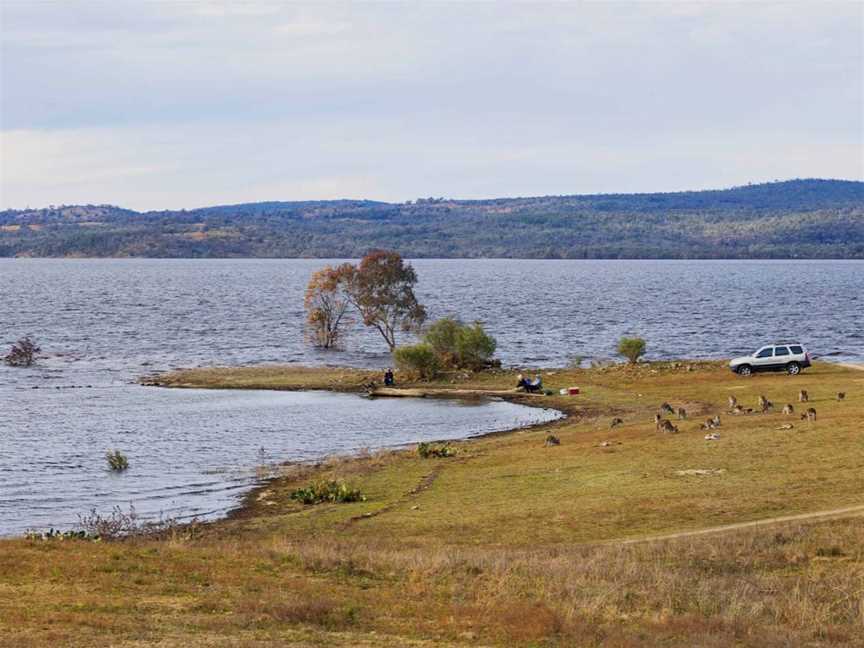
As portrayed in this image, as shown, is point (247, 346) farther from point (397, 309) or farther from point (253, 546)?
point (253, 546)

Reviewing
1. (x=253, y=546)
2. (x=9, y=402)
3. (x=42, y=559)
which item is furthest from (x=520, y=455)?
(x=9, y=402)

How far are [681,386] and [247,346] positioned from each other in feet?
147

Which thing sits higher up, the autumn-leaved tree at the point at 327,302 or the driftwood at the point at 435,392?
the autumn-leaved tree at the point at 327,302

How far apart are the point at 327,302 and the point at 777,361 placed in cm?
4154

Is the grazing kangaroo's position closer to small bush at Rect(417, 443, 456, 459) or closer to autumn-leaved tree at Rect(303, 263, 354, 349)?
small bush at Rect(417, 443, 456, 459)

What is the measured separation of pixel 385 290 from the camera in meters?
85.1

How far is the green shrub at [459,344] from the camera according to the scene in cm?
6894

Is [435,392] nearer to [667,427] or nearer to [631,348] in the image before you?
[631,348]

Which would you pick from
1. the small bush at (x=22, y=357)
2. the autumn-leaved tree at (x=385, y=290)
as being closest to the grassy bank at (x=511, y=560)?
the small bush at (x=22, y=357)

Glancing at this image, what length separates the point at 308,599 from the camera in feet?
60.7

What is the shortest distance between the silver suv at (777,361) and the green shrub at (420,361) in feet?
54.1

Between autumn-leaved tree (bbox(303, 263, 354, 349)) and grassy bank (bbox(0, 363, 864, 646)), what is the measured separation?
4893 cm

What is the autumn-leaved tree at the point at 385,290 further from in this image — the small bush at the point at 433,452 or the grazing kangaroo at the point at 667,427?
the grazing kangaroo at the point at 667,427

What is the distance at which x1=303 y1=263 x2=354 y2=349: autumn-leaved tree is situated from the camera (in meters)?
87.9
